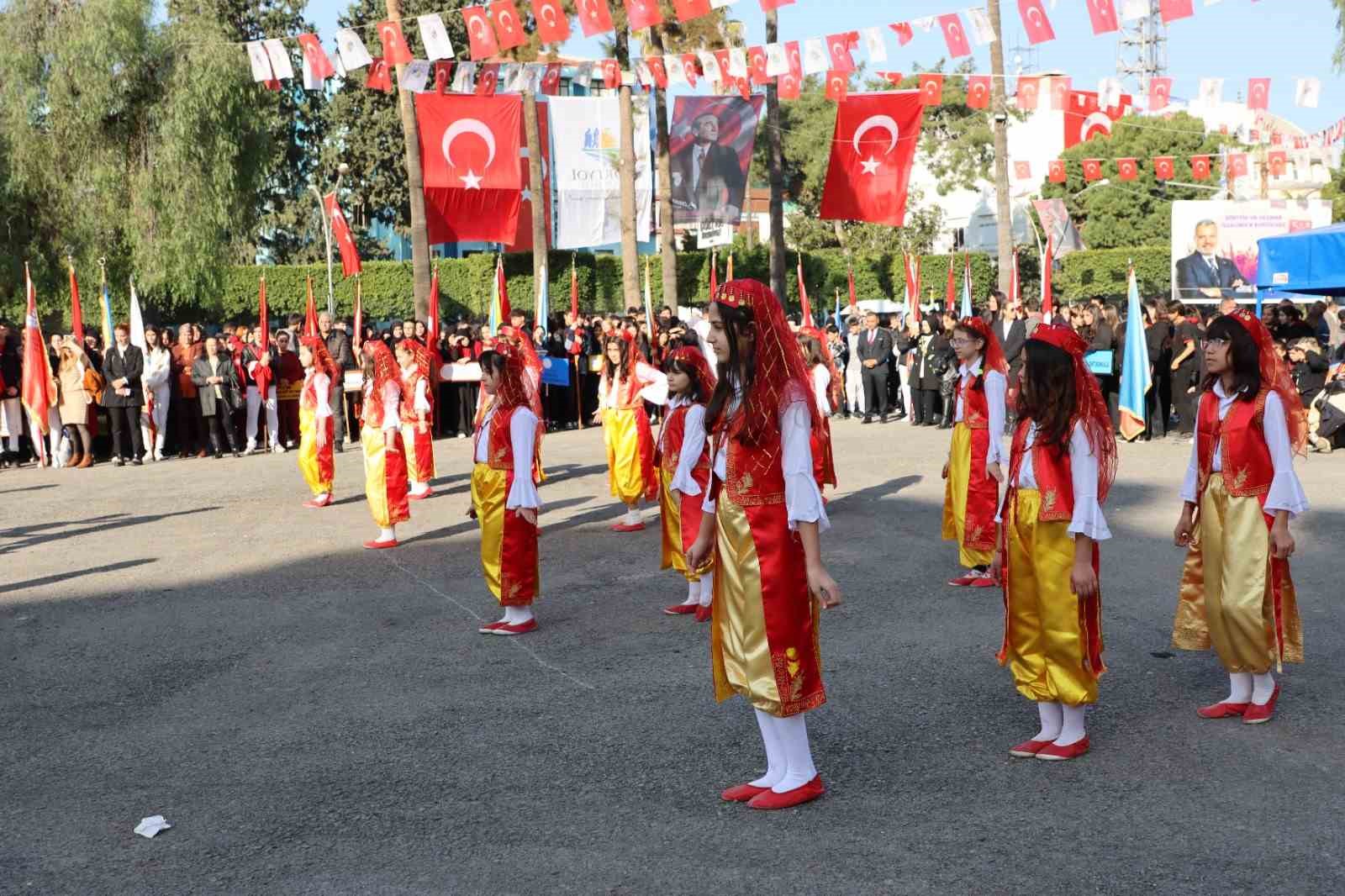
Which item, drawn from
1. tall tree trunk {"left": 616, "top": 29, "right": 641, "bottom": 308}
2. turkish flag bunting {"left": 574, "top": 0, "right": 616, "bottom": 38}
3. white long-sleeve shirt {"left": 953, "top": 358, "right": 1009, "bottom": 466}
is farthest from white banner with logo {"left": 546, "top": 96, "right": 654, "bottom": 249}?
white long-sleeve shirt {"left": 953, "top": 358, "right": 1009, "bottom": 466}

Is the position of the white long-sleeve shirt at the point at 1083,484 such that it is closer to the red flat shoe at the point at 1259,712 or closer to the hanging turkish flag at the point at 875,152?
the red flat shoe at the point at 1259,712

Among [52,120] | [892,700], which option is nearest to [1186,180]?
[52,120]

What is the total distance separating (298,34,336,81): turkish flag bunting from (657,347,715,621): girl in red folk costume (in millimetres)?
11281

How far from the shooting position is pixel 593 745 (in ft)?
18.9

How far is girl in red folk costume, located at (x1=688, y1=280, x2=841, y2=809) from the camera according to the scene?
15.8 feet

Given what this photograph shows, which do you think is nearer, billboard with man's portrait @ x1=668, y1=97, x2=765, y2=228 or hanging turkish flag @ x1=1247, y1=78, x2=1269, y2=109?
hanging turkish flag @ x1=1247, y1=78, x2=1269, y2=109

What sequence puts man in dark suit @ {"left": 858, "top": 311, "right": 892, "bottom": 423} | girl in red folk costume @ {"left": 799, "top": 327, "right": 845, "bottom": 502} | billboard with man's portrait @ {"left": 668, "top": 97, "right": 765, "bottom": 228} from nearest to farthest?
girl in red folk costume @ {"left": 799, "top": 327, "right": 845, "bottom": 502} → man in dark suit @ {"left": 858, "top": 311, "right": 892, "bottom": 423} → billboard with man's portrait @ {"left": 668, "top": 97, "right": 765, "bottom": 228}

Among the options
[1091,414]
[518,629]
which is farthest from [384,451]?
[1091,414]

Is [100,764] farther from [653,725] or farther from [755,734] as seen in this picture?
[755,734]

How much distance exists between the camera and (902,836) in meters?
4.66

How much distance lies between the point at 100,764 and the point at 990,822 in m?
3.55

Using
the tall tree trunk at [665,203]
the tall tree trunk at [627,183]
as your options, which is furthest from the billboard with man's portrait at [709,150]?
the tall tree trunk at [627,183]

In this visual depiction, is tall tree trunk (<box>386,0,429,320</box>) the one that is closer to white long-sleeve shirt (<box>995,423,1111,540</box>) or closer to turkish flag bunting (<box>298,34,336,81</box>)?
turkish flag bunting (<box>298,34,336,81</box>)

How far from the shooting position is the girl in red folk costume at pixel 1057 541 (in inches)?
209
